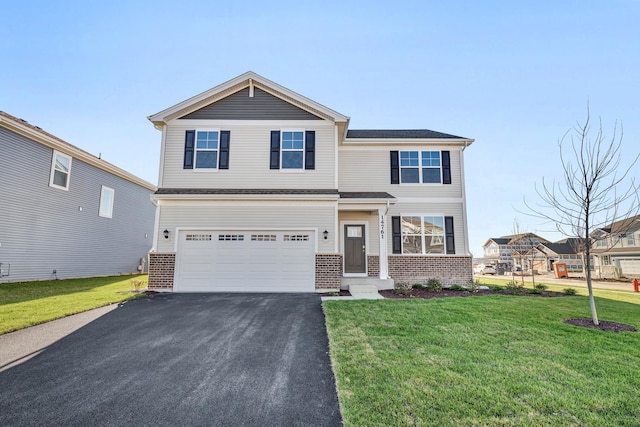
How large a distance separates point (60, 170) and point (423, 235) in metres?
16.6

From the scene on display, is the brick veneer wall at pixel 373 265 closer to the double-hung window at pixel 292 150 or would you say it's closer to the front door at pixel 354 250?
the front door at pixel 354 250

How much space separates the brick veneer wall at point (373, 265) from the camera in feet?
38.8

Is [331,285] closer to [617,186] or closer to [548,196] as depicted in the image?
[548,196]

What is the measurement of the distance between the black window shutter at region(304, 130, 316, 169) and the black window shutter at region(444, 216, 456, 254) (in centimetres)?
593

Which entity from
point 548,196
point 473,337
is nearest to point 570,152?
point 548,196

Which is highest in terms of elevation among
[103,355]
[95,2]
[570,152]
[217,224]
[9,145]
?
[95,2]

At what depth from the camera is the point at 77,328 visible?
18.6 ft

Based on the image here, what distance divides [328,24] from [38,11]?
11.1m

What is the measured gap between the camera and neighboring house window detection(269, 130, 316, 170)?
11125 mm

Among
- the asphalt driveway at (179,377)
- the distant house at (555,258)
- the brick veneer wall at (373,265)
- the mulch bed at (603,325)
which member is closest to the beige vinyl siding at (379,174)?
the brick veneer wall at (373,265)

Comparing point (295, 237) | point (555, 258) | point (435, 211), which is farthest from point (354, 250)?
point (555, 258)

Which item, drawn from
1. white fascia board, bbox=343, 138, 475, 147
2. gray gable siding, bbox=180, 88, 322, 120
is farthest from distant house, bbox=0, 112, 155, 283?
white fascia board, bbox=343, 138, 475, 147

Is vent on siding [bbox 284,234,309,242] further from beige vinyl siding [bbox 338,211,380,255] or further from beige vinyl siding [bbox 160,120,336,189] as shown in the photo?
beige vinyl siding [bbox 338,211,380,255]

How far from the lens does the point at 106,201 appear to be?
1628 cm
